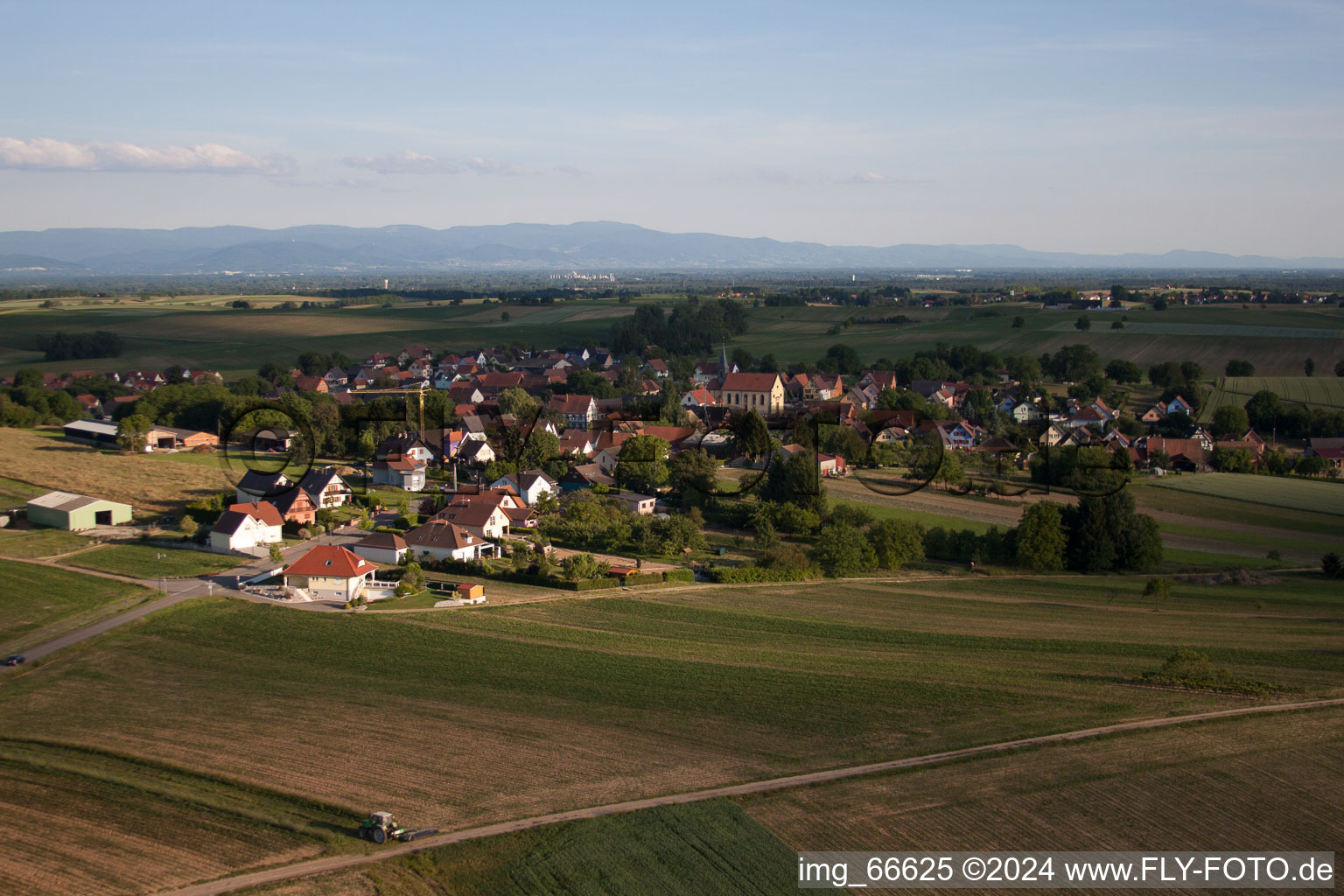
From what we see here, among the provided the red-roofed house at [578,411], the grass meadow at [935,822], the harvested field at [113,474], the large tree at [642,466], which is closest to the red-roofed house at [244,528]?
the harvested field at [113,474]

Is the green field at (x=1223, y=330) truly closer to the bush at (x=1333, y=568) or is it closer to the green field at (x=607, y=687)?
the bush at (x=1333, y=568)

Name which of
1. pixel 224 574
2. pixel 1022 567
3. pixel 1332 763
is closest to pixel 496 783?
pixel 1332 763

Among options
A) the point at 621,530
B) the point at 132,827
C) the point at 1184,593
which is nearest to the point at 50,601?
the point at 132,827

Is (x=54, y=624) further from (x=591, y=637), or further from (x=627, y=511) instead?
(x=627, y=511)

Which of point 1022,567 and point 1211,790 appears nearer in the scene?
point 1211,790

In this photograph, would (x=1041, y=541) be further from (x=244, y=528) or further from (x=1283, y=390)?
(x=1283, y=390)

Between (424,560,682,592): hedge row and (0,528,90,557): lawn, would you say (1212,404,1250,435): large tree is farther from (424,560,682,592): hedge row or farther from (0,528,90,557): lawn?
(0,528,90,557): lawn

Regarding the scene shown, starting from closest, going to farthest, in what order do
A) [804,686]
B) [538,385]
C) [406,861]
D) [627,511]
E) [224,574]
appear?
[406,861], [804,686], [224,574], [627,511], [538,385]
